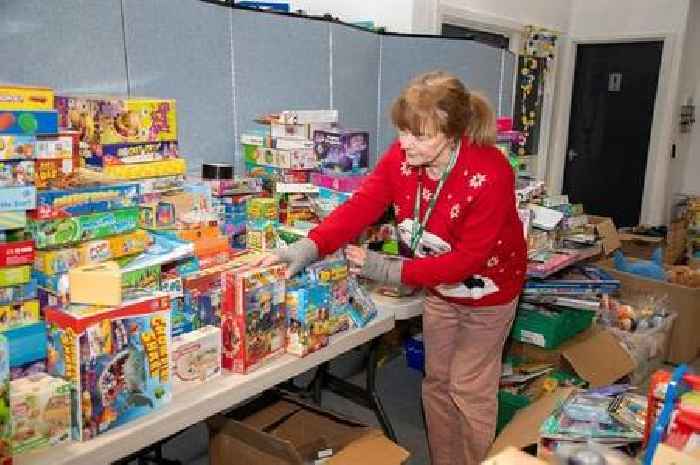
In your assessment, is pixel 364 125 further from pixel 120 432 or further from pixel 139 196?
pixel 120 432

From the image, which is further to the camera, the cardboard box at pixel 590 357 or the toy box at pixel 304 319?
the cardboard box at pixel 590 357

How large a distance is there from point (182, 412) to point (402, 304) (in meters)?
0.89

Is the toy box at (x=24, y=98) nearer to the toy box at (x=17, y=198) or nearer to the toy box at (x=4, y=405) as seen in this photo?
the toy box at (x=17, y=198)

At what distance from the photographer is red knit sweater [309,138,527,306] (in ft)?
5.60

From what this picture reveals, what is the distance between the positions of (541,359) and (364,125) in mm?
1410

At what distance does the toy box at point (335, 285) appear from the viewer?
1753 millimetres

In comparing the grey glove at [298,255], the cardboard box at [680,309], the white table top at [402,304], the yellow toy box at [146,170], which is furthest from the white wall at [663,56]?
the yellow toy box at [146,170]

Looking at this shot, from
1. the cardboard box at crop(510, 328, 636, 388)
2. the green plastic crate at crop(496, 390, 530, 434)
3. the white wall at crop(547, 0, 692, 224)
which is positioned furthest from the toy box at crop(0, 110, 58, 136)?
the white wall at crop(547, 0, 692, 224)

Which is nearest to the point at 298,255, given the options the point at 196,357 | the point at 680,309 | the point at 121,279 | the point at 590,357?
the point at 196,357

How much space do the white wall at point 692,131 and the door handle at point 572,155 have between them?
830 mm

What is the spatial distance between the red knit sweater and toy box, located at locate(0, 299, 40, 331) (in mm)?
756

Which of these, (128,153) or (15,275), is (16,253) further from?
(128,153)

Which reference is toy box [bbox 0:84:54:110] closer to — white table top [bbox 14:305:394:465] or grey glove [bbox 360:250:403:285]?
white table top [bbox 14:305:394:465]

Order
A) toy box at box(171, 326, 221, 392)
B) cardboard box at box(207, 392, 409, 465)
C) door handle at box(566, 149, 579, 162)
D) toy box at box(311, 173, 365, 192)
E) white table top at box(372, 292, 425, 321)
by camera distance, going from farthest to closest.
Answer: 1. door handle at box(566, 149, 579, 162)
2. toy box at box(311, 173, 365, 192)
3. white table top at box(372, 292, 425, 321)
4. cardboard box at box(207, 392, 409, 465)
5. toy box at box(171, 326, 221, 392)
